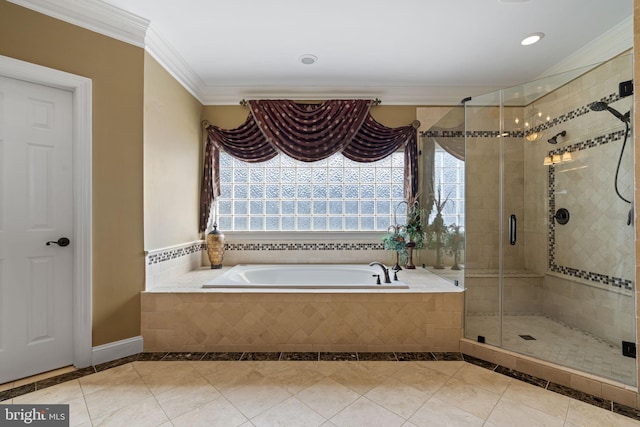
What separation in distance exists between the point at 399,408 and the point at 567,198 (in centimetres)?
208

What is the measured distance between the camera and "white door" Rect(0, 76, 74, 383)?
1.68 metres

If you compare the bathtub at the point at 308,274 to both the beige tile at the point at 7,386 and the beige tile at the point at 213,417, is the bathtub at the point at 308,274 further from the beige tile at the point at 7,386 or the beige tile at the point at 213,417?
the beige tile at the point at 7,386

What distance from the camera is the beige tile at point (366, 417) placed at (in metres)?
1.38

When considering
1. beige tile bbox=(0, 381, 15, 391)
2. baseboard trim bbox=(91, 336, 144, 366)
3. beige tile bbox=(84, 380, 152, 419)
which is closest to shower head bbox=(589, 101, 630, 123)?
beige tile bbox=(84, 380, 152, 419)

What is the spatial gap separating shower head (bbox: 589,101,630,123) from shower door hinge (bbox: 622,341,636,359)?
1422 millimetres

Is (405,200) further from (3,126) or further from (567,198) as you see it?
(3,126)

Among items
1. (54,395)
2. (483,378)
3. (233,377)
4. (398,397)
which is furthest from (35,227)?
(483,378)

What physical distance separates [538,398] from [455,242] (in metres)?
1.24

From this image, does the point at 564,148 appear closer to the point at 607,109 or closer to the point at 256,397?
the point at 607,109

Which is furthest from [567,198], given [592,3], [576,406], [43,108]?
[43,108]

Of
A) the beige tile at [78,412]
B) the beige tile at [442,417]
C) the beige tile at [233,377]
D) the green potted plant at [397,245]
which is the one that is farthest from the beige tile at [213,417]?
the green potted plant at [397,245]

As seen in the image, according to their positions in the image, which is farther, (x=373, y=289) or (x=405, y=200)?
(x=405, y=200)

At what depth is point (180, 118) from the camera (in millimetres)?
2633

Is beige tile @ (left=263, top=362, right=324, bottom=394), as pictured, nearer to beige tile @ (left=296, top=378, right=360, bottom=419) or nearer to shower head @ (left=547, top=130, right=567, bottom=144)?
beige tile @ (left=296, top=378, right=360, bottom=419)
